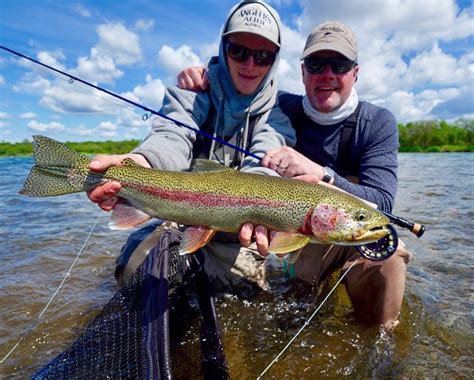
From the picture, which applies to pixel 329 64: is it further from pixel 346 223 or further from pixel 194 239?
pixel 194 239

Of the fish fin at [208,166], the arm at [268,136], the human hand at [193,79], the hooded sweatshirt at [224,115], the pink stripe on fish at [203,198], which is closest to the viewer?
the pink stripe on fish at [203,198]

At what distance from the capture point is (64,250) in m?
6.58

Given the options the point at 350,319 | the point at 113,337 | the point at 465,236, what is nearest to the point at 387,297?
the point at 350,319

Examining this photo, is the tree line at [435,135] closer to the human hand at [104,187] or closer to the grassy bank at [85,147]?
the grassy bank at [85,147]

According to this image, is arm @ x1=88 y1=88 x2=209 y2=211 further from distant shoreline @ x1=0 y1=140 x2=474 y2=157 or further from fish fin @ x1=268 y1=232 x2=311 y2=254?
distant shoreline @ x1=0 y1=140 x2=474 y2=157

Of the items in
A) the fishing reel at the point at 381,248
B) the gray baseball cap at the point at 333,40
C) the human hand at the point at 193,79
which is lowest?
the fishing reel at the point at 381,248

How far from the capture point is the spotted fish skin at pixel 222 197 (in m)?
2.76

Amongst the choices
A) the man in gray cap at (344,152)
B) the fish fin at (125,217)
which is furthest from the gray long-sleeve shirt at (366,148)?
the fish fin at (125,217)

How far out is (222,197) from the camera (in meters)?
2.87

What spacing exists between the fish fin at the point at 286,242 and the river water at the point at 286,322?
3.58ft

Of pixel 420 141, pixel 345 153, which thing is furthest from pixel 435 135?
pixel 345 153

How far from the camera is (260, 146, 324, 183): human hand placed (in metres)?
3.25

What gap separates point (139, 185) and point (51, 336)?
6.15ft

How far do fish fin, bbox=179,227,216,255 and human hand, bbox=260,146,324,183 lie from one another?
2.76ft
